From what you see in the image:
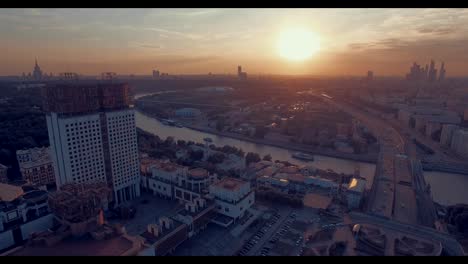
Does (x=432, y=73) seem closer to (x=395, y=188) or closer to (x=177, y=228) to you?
(x=395, y=188)

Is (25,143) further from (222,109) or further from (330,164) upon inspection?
(222,109)

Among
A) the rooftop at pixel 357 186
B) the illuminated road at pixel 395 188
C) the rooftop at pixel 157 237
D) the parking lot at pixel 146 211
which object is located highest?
the rooftop at pixel 357 186

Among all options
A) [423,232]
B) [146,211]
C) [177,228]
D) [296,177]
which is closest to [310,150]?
[296,177]

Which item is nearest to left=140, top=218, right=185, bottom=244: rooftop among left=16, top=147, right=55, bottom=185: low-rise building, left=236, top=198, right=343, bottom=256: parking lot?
left=236, top=198, right=343, bottom=256: parking lot

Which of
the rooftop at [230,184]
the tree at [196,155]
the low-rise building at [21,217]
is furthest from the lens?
the tree at [196,155]

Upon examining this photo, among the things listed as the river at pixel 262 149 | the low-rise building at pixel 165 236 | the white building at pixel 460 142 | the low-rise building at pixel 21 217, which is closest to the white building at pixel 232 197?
the low-rise building at pixel 165 236

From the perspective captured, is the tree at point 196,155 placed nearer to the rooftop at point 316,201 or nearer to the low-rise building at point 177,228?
the low-rise building at point 177,228
